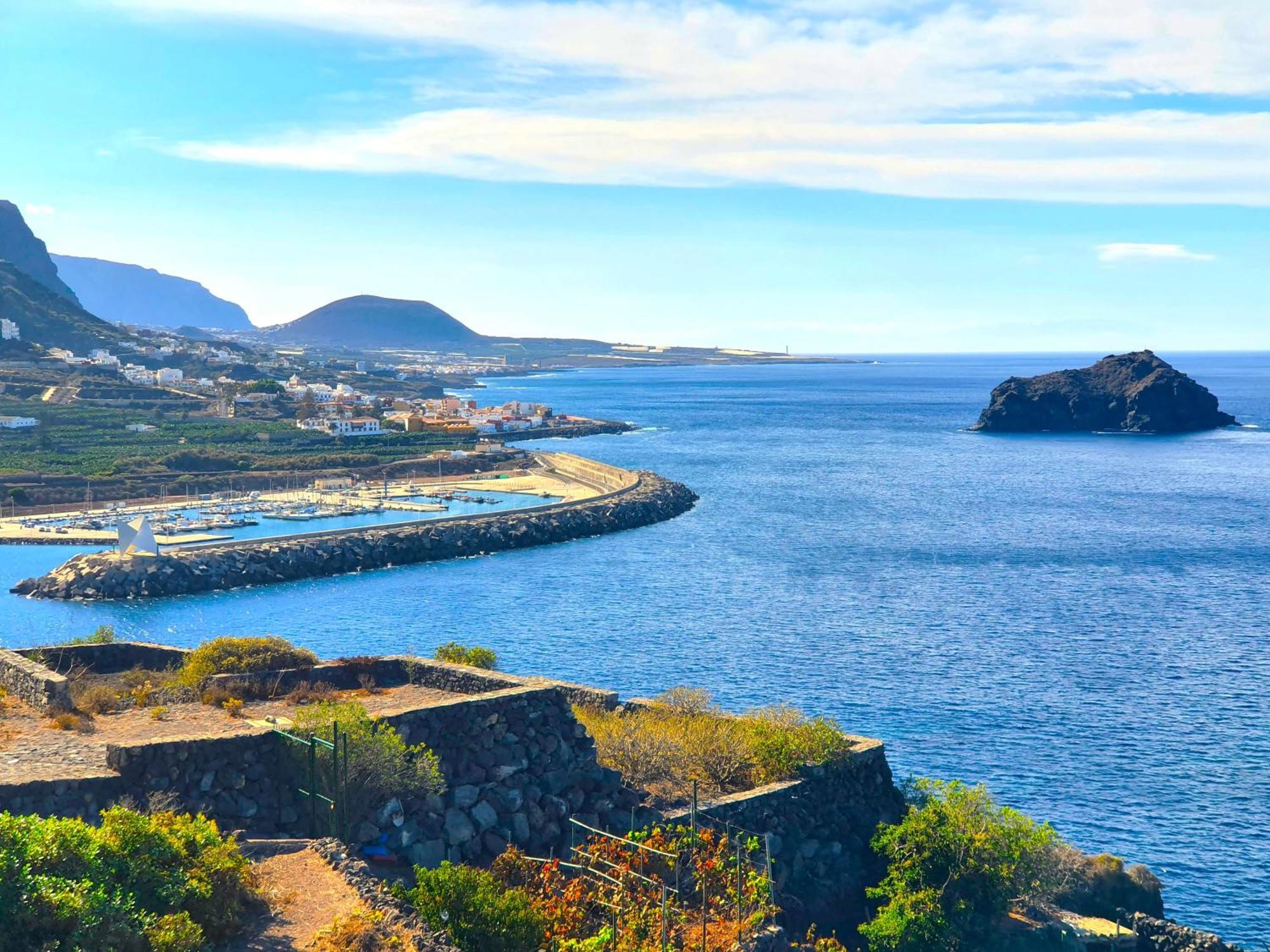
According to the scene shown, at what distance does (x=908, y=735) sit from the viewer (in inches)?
1237

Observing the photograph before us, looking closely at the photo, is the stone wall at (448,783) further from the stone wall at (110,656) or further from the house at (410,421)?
the house at (410,421)

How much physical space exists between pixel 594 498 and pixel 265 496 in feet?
79.5

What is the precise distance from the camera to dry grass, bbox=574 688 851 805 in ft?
57.4

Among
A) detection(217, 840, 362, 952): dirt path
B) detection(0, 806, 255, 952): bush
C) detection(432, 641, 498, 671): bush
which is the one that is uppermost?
detection(0, 806, 255, 952): bush

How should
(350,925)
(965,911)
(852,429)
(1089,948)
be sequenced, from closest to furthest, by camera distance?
(350,925), (965,911), (1089,948), (852,429)

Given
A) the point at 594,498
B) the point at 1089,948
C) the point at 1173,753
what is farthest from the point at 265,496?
the point at 1089,948

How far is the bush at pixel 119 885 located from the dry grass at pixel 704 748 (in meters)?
7.22

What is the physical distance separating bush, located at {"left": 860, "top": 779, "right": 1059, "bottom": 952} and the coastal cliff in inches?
5616

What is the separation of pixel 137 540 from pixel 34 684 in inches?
1824

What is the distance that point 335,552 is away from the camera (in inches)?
2518

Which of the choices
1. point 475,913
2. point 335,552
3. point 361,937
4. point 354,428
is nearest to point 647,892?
point 475,913

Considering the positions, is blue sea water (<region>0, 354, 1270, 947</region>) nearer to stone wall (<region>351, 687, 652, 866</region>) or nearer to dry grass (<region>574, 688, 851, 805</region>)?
dry grass (<region>574, 688, 851, 805</region>)

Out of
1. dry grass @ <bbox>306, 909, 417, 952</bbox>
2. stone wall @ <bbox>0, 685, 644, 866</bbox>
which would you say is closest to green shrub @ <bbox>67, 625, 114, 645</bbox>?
stone wall @ <bbox>0, 685, 644, 866</bbox>

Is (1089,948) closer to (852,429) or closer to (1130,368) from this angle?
(852,429)
